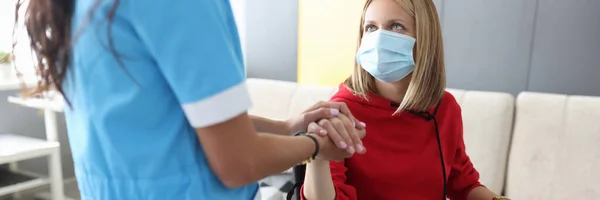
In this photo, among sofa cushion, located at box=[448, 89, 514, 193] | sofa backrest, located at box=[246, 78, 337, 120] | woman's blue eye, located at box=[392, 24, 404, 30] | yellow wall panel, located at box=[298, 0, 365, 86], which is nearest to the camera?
woman's blue eye, located at box=[392, 24, 404, 30]

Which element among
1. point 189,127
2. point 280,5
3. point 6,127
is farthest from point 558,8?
point 6,127

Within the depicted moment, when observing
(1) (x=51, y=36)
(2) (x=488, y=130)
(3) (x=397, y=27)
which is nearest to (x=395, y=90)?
(3) (x=397, y=27)

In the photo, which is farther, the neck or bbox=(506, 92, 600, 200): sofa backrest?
bbox=(506, 92, 600, 200): sofa backrest

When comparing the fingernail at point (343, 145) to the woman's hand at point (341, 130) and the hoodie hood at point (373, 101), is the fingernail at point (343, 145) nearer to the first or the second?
the woman's hand at point (341, 130)

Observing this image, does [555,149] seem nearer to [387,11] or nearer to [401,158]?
[401,158]

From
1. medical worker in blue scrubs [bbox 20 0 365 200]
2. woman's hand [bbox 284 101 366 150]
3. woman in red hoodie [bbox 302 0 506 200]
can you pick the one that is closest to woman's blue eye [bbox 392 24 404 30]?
woman in red hoodie [bbox 302 0 506 200]

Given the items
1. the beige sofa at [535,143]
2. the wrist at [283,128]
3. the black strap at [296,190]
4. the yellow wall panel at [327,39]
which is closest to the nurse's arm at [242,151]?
the wrist at [283,128]

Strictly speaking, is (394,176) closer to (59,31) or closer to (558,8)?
(59,31)

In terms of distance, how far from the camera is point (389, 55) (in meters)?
1.24

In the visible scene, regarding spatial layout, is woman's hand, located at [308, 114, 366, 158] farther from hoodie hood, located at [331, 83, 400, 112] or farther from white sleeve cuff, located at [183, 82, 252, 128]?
hoodie hood, located at [331, 83, 400, 112]

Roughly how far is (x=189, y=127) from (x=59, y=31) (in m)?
0.20

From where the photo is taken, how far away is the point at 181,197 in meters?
0.64

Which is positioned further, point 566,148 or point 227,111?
point 566,148

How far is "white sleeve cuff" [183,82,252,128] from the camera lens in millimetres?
562
